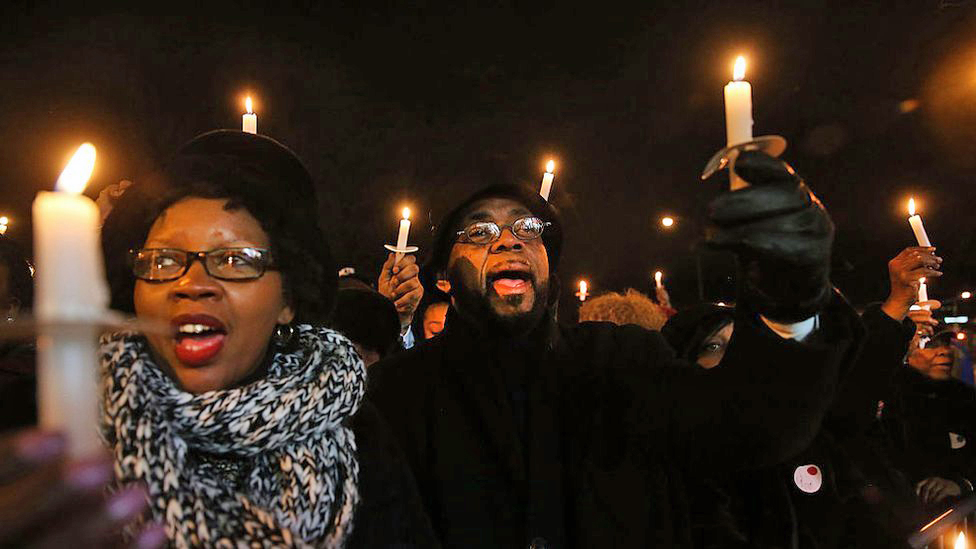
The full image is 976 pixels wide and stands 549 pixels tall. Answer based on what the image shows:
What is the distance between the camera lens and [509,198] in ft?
10.3

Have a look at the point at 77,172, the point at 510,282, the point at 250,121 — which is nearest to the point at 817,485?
the point at 510,282

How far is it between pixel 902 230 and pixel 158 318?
82.1ft

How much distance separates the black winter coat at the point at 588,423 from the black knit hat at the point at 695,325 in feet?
1.96

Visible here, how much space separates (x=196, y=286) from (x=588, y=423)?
4.80 ft

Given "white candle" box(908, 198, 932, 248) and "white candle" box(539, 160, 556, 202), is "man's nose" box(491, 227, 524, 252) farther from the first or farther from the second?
"white candle" box(908, 198, 932, 248)

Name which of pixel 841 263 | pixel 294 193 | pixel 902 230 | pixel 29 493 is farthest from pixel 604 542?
pixel 902 230

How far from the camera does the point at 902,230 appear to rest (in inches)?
883

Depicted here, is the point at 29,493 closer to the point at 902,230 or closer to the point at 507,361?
the point at 507,361

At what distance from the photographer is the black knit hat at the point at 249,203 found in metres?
2.05

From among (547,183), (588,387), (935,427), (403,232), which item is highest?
(547,183)

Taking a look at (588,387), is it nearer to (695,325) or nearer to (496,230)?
(496,230)

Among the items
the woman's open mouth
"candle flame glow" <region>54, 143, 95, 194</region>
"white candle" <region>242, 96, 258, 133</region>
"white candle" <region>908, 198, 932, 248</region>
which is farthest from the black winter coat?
"white candle" <region>908, 198, 932, 248</region>

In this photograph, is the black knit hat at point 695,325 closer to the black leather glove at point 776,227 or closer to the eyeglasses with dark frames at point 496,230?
the eyeglasses with dark frames at point 496,230

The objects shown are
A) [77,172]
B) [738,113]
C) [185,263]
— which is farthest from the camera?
[185,263]
